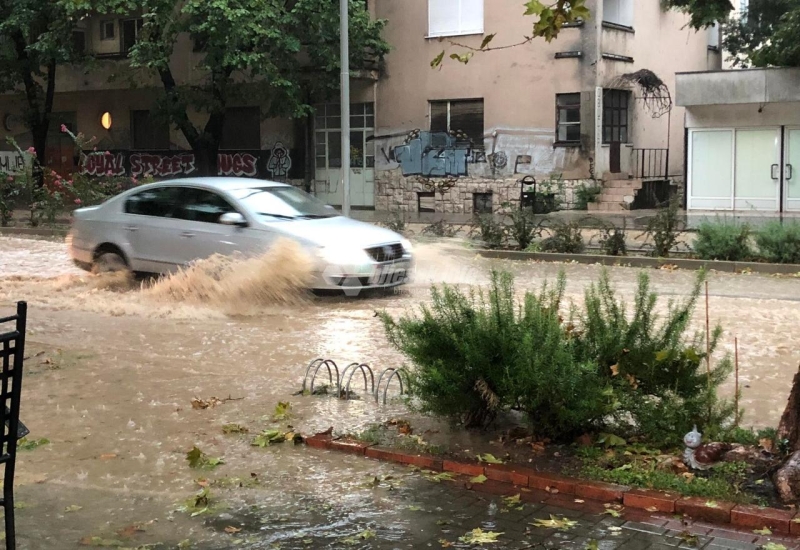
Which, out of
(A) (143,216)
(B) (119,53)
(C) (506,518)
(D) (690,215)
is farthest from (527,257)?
(B) (119,53)

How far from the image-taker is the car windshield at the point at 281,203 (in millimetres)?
12836

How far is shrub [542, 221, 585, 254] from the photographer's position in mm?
18047

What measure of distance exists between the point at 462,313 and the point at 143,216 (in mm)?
8672

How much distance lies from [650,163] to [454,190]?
6.74 m

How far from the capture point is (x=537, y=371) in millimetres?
5562

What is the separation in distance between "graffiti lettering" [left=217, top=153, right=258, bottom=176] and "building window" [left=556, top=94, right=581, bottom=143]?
11018 mm

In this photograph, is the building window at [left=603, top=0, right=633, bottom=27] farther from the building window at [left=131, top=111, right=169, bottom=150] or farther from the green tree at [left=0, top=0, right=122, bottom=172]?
the building window at [left=131, top=111, right=169, bottom=150]

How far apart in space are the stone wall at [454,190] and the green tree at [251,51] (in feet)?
12.1

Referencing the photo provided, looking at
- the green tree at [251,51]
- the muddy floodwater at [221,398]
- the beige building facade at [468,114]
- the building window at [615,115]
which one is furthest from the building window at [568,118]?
the muddy floodwater at [221,398]

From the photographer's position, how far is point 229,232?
12.6m

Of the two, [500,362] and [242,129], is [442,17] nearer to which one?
[242,129]

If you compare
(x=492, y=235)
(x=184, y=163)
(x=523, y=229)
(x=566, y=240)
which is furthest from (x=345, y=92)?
(x=184, y=163)

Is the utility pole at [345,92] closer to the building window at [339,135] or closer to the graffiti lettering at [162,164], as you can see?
the building window at [339,135]

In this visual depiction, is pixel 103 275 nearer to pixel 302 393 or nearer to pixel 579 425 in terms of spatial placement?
pixel 302 393
